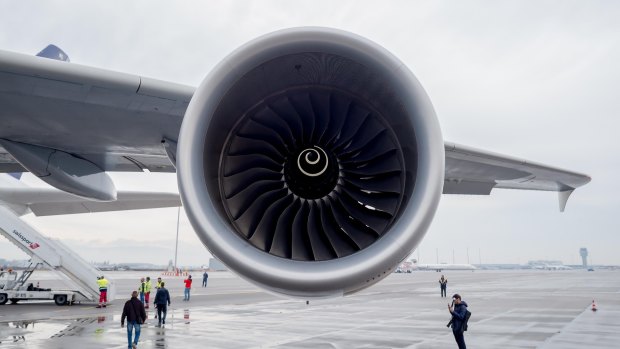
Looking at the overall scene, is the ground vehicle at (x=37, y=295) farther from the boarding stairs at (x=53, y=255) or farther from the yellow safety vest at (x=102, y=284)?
the yellow safety vest at (x=102, y=284)

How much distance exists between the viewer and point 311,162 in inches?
166

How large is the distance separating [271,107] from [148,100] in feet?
3.43

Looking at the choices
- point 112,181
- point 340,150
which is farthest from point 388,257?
point 112,181

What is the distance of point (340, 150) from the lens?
14.7 feet

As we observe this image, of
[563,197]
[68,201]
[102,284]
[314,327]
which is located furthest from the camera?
[102,284]

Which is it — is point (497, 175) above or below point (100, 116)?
below

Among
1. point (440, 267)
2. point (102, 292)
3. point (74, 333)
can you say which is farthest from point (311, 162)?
point (440, 267)

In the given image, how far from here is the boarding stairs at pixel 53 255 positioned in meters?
16.2

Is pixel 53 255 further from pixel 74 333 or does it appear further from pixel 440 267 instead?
pixel 440 267

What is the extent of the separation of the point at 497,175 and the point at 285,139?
3448mm

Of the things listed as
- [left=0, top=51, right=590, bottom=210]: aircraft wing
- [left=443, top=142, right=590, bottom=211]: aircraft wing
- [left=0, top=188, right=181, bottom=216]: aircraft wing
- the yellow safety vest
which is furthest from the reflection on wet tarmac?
[left=443, top=142, right=590, bottom=211]: aircraft wing

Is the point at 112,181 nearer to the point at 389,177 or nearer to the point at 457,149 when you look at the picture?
the point at 389,177

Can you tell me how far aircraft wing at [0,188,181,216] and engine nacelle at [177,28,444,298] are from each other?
8196 mm

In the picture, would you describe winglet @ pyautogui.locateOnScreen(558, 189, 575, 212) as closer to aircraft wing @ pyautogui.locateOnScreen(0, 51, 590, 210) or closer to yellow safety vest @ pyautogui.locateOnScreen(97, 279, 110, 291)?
aircraft wing @ pyautogui.locateOnScreen(0, 51, 590, 210)
